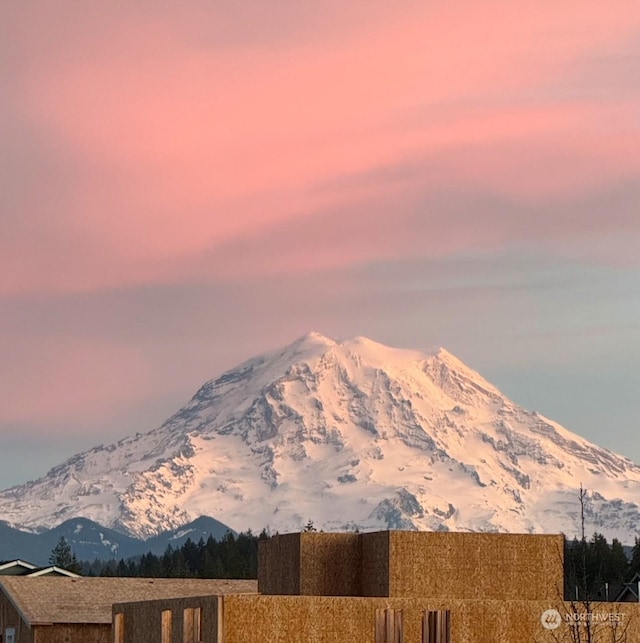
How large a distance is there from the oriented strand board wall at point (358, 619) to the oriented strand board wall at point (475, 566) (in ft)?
8.17

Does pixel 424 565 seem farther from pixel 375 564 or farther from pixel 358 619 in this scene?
pixel 358 619

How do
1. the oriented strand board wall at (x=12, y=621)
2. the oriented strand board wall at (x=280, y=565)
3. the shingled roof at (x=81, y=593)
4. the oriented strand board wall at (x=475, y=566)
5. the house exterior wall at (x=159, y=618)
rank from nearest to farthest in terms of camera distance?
the house exterior wall at (x=159, y=618) → the oriented strand board wall at (x=475, y=566) → the oriented strand board wall at (x=280, y=565) → the oriented strand board wall at (x=12, y=621) → the shingled roof at (x=81, y=593)

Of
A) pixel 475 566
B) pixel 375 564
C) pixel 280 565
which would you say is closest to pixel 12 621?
pixel 280 565

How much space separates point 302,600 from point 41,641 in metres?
23.9

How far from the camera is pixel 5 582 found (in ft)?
249

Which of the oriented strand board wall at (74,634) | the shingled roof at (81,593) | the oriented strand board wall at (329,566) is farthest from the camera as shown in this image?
the shingled roof at (81,593)

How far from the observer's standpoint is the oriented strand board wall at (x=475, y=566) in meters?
55.0

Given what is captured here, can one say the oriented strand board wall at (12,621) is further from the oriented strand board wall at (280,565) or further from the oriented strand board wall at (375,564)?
the oriented strand board wall at (375,564)

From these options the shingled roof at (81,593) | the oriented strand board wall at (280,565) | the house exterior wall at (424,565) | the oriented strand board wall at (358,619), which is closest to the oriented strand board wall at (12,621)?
the shingled roof at (81,593)

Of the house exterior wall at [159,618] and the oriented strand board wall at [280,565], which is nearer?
the house exterior wall at [159,618]

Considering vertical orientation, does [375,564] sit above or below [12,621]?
above

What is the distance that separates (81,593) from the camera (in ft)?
249

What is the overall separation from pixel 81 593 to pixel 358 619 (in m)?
27.2

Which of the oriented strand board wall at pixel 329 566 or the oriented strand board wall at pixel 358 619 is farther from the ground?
the oriented strand board wall at pixel 329 566
